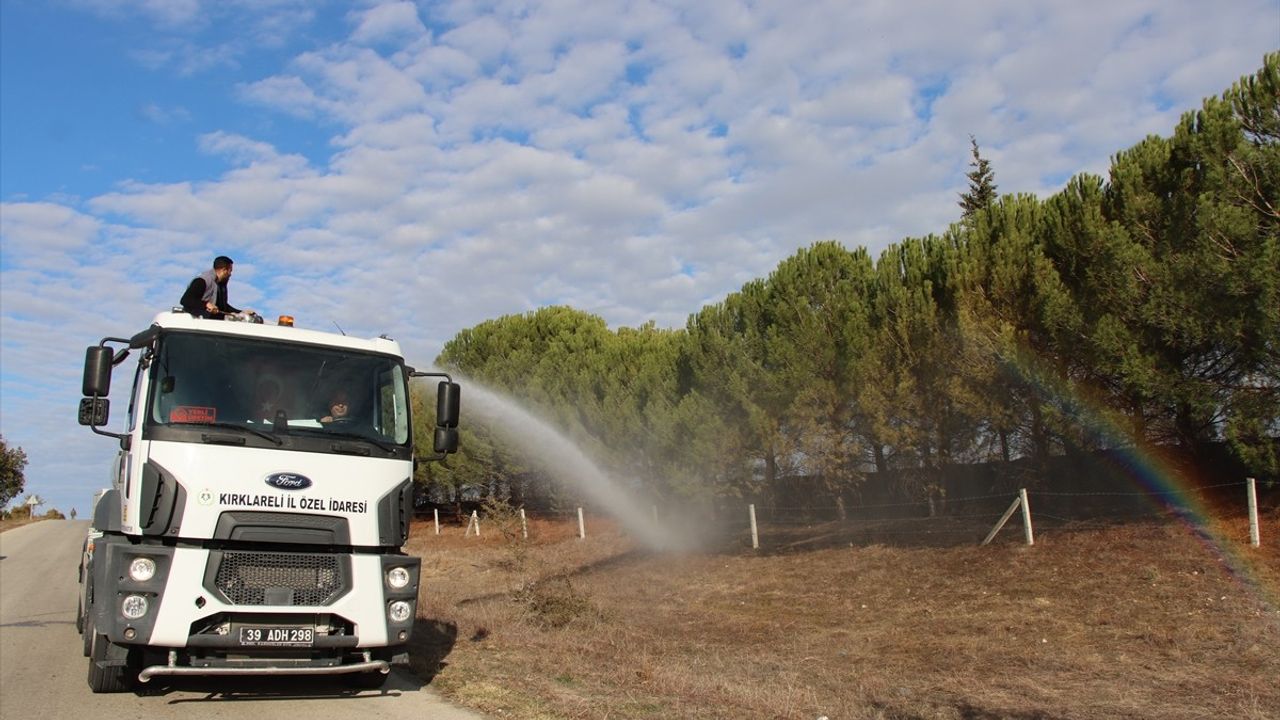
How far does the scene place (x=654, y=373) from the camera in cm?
2866

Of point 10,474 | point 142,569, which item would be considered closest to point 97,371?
point 142,569

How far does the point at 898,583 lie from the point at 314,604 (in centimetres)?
1165

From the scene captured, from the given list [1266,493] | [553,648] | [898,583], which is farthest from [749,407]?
[553,648]

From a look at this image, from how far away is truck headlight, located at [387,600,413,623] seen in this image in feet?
23.1

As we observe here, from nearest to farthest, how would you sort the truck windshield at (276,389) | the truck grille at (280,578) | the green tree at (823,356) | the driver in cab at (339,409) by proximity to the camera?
the truck grille at (280,578) < the truck windshield at (276,389) < the driver in cab at (339,409) < the green tree at (823,356)

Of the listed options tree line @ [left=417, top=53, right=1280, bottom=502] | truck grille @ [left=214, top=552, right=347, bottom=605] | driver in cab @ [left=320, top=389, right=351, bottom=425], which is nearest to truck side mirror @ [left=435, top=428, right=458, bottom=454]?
driver in cab @ [left=320, top=389, right=351, bottom=425]

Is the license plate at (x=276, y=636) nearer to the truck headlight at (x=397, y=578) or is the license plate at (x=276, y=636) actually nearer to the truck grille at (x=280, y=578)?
the truck grille at (x=280, y=578)

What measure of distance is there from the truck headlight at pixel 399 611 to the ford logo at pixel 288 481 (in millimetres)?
1192

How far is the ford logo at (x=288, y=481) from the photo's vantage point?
680cm

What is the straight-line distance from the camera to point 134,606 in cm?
629

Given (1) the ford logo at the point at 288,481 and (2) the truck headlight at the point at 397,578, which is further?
(2) the truck headlight at the point at 397,578

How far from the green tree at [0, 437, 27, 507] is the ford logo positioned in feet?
200

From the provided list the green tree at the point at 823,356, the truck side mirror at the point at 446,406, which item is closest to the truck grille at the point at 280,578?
the truck side mirror at the point at 446,406

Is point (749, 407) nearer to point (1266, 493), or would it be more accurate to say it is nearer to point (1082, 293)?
point (1082, 293)
